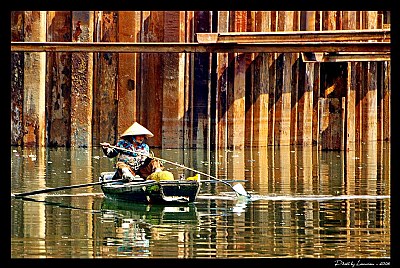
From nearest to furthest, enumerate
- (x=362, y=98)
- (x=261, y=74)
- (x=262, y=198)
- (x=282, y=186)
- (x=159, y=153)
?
(x=262, y=198) < (x=282, y=186) < (x=159, y=153) < (x=261, y=74) < (x=362, y=98)

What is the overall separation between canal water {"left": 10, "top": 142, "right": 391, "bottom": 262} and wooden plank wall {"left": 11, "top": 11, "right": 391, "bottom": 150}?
1.76 meters

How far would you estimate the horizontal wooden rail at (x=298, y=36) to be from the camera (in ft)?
76.1

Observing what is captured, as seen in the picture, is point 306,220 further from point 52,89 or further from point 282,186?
point 52,89

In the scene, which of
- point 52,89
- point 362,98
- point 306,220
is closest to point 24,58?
point 52,89

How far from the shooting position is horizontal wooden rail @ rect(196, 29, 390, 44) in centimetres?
2320

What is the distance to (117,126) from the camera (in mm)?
26188

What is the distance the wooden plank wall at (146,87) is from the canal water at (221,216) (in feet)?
5.76

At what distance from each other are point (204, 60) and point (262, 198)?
9.16m

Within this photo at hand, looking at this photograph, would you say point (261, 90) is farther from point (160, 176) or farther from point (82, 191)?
point (160, 176)

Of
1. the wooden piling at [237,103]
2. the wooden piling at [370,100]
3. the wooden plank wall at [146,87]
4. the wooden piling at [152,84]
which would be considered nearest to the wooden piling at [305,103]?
the wooden plank wall at [146,87]

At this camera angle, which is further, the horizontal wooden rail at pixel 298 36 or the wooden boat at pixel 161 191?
the horizontal wooden rail at pixel 298 36

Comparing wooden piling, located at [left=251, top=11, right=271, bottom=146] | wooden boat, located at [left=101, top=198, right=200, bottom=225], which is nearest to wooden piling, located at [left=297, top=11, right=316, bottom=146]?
wooden piling, located at [left=251, top=11, right=271, bottom=146]

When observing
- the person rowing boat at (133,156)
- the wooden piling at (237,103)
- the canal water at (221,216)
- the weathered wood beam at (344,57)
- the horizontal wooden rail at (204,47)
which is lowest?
the canal water at (221,216)

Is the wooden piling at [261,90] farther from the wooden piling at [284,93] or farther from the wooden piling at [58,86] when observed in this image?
the wooden piling at [58,86]
